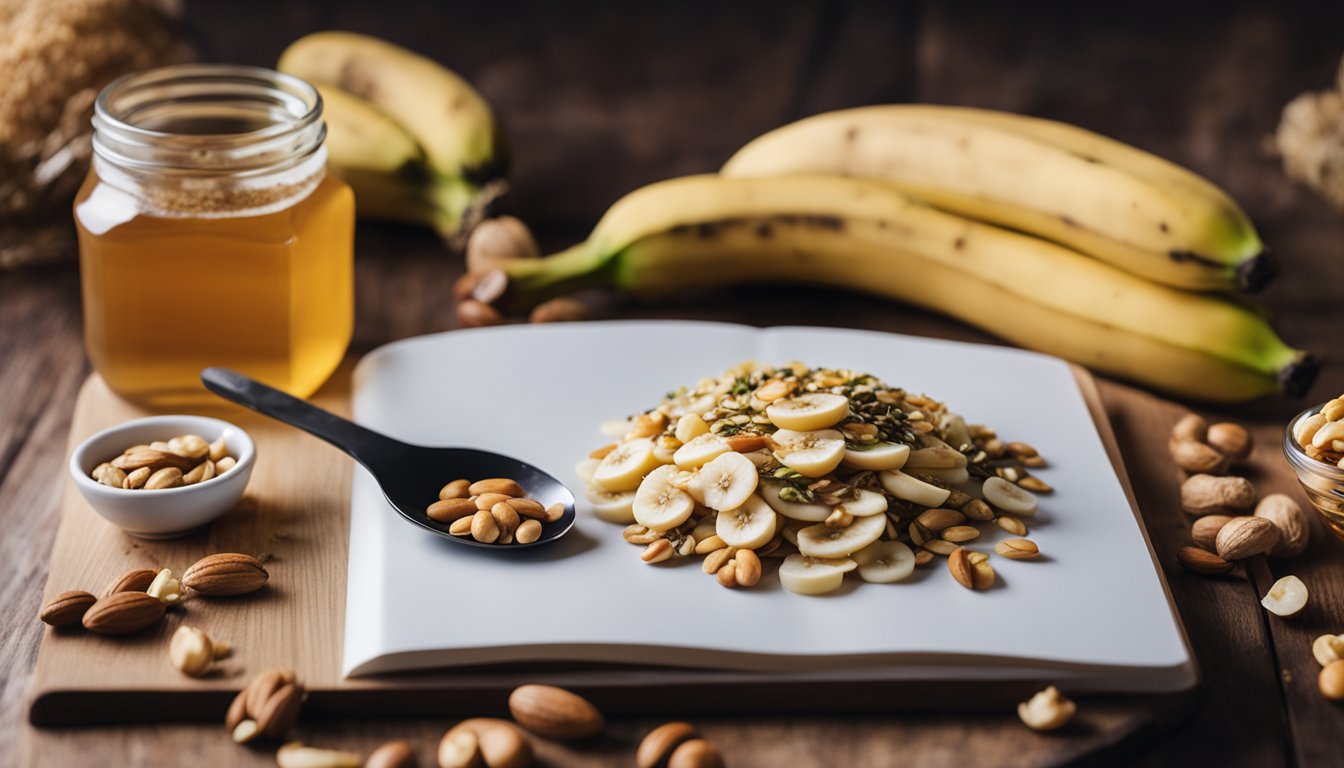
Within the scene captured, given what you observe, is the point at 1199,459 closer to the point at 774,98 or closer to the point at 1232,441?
the point at 1232,441

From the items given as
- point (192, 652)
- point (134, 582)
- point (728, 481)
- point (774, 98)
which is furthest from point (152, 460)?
point (774, 98)

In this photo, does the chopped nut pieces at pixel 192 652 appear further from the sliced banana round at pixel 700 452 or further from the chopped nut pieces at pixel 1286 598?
the chopped nut pieces at pixel 1286 598

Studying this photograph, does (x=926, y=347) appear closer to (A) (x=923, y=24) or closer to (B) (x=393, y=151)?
(B) (x=393, y=151)

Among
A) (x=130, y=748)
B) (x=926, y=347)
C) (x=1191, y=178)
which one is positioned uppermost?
(x=1191, y=178)

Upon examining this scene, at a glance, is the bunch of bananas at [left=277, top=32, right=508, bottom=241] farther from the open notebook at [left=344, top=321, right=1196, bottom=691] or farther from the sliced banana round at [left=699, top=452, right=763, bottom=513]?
the sliced banana round at [left=699, top=452, right=763, bottom=513]

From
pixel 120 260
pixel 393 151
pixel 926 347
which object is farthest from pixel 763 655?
pixel 393 151

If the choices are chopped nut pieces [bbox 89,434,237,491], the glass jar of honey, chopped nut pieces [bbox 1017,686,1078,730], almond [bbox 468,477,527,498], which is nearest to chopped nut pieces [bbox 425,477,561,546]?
almond [bbox 468,477,527,498]
